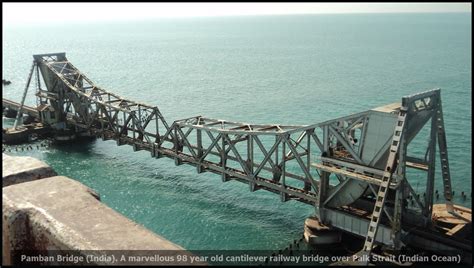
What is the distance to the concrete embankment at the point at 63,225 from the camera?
16.1ft

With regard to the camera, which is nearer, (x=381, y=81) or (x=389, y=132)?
(x=389, y=132)

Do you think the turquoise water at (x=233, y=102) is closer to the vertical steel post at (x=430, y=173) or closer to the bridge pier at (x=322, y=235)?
the bridge pier at (x=322, y=235)

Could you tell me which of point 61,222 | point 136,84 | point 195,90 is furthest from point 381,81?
point 61,222

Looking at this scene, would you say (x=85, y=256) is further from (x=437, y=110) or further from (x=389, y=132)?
(x=437, y=110)

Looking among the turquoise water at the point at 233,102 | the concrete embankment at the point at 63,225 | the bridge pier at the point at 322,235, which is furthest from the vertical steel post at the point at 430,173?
the concrete embankment at the point at 63,225

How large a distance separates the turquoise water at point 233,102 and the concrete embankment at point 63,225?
2515 centimetres

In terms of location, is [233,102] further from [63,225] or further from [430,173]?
[63,225]

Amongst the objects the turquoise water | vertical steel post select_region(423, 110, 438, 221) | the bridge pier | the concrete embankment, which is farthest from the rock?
vertical steel post select_region(423, 110, 438, 221)

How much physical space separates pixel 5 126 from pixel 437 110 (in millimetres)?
58828

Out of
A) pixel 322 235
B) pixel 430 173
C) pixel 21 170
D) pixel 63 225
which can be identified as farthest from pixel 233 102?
pixel 63 225

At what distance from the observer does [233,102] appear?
3086 inches

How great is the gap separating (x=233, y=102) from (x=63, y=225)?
73402 mm

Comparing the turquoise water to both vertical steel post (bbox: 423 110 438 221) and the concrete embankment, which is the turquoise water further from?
the concrete embankment

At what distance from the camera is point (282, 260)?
94.0 ft
